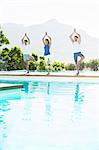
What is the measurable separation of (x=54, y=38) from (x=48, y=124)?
10438 mm

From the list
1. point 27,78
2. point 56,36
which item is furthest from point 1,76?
point 56,36

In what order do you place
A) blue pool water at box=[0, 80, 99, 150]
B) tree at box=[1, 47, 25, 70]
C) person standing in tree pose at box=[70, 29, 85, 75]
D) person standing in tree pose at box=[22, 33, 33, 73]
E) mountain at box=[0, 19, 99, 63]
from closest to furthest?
blue pool water at box=[0, 80, 99, 150] < tree at box=[1, 47, 25, 70] < person standing in tree pose at box=[22, 33, 33, 73] < person standing in tree pose at box=[70, 29, 85, 75] < mountain at box=[0, 19, 99, 63]

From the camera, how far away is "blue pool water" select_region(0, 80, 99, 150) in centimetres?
302

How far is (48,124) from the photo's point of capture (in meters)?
3.94

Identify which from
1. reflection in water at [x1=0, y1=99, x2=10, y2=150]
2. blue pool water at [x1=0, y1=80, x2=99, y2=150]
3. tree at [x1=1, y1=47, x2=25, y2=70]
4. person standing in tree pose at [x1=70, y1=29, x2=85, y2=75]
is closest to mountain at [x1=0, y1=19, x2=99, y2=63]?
person standing in tree pose at [x1=70, y1=29, x2=85, y2=75]

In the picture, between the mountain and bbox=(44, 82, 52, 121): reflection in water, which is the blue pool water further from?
the mountain

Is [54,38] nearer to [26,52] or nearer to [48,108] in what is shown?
[26,52]

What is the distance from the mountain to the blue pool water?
7069 mm

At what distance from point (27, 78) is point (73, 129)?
748 centimetres

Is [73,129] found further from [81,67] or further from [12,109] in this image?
[81,67]

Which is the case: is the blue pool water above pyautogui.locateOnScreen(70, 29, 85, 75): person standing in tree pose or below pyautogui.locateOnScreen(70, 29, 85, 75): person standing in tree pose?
below

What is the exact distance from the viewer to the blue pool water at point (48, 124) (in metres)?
3.02

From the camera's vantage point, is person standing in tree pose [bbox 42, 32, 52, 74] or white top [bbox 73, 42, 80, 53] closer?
person standing in tree pose [bbox 42, 32, 52, 74]

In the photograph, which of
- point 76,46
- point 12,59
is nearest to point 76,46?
point 76,46
